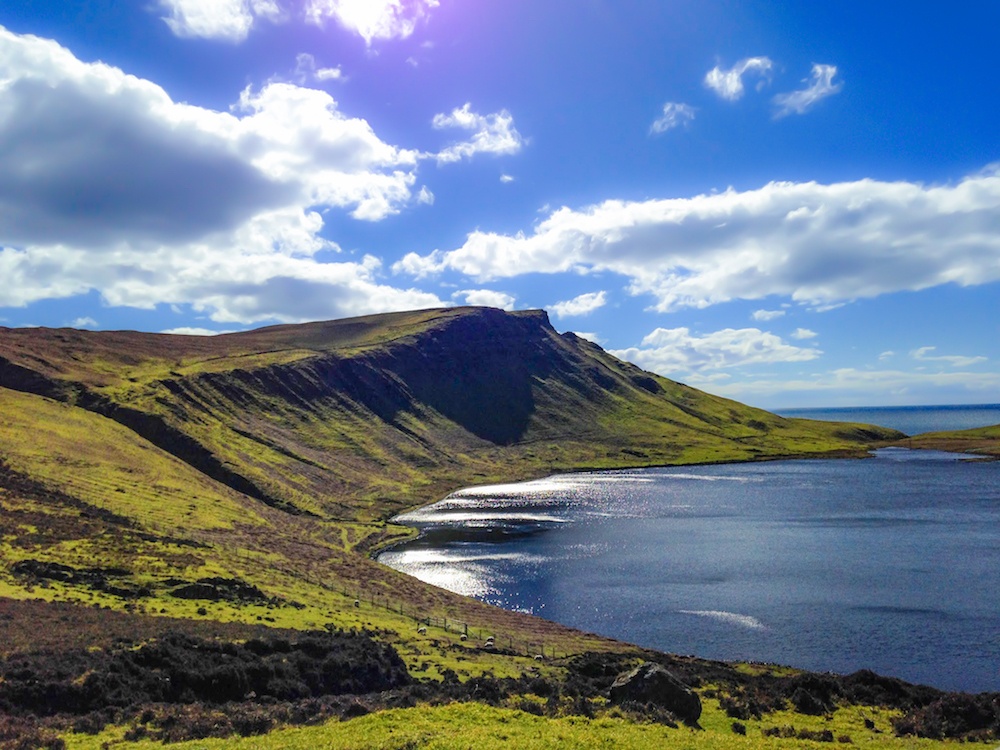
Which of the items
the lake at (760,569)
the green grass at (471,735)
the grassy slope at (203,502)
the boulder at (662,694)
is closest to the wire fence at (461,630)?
the grassy slope at (203,502)

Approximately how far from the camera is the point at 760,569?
8925 centimetres

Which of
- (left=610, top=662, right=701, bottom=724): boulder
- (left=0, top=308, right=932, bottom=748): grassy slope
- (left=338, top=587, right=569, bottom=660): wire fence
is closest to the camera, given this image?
(left=610, top=662, right=701, bottom=724): boulder

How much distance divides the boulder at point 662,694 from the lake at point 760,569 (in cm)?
2590

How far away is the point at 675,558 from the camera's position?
97.9m

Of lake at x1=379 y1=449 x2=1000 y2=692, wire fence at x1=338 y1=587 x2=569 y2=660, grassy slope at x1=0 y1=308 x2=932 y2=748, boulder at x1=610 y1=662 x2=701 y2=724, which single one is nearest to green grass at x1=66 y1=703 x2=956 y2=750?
boulder at x1=610 y1=662 x2=701 y2=724

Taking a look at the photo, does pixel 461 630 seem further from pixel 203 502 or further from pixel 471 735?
pixel 203 502

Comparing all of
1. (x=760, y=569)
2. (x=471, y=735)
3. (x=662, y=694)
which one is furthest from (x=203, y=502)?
(x=471, y=735)

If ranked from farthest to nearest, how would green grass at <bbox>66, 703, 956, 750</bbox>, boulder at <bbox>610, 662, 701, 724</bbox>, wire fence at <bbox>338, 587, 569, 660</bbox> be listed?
wire fence at <bbox>338, 587, 569, 660</bbox> → boulder at <bbox>610, 662, 701, 724</bbox> → green grass at <bbox>66, 703, 956, 750</bbox>

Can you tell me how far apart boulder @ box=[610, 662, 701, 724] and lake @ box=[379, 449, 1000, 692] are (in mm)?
25896

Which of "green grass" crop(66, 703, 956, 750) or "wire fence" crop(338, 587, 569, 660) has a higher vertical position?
"green grass" crop(66, 703, 956, 750)

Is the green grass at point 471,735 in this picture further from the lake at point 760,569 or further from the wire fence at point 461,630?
the lake at point 760,569

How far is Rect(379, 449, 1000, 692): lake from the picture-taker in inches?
2411

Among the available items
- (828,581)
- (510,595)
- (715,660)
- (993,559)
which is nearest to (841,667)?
(715,660)

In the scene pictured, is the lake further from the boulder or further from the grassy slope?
the boulder
